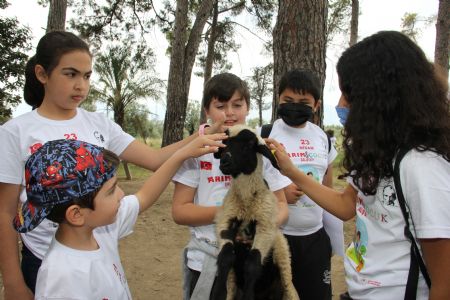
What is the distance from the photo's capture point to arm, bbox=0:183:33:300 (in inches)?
79.5

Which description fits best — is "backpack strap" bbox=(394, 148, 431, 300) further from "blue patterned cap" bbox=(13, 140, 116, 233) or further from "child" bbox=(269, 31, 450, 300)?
"blue patterned cap" bbox=(13, 140, 116, 233)

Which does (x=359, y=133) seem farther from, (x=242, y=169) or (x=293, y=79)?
(x=293, y=79)

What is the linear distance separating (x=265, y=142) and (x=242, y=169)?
0.90 feet

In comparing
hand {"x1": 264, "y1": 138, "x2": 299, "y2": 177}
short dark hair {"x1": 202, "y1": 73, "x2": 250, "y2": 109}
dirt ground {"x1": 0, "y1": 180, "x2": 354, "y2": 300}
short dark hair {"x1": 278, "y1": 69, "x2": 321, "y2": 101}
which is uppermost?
short dark hair {"x1": 278, "y1": 69, "x2": 321, "y2": 101}

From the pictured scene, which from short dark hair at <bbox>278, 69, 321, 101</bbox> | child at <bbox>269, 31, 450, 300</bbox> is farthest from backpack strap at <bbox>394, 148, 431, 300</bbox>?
short dark hair at <bbox>278, 69, 321, 101</bbox>

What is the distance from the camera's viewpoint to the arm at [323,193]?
7.14ft

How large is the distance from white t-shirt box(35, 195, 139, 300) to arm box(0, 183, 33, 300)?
0.43 meters

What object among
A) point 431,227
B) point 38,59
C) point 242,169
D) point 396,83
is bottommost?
point 431,227

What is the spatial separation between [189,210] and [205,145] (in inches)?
17.7

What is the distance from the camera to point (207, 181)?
2441 millimetres

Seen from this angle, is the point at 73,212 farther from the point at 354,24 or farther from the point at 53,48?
the point at 354,24

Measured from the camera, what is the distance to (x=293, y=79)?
3002 mm

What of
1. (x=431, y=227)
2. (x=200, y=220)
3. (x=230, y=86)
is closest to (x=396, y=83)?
(x=431, y=227)

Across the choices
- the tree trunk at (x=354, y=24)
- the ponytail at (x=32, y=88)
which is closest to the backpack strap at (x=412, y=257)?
the ponytail at (x=32, y=88)
